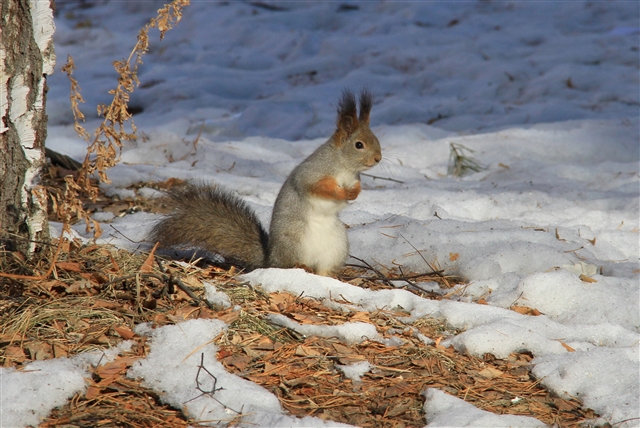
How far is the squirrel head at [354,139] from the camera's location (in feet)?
9.39

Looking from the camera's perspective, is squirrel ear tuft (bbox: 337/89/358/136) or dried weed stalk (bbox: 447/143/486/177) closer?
squirrel ear tuft (bbox: 337/89/358/136)

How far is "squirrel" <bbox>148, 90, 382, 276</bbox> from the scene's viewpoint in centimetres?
261

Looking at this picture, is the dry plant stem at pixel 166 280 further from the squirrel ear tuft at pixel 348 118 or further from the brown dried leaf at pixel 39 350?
the squirrel ear tuft at pixel 348 118

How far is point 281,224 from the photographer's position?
2680mm

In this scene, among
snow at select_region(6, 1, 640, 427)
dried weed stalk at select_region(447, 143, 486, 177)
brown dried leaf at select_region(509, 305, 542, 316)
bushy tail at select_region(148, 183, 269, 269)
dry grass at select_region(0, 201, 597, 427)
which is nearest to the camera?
dry grass at select_region(0, 201, 597, 427)

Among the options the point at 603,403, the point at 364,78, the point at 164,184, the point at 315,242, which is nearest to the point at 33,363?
the point at 315,242

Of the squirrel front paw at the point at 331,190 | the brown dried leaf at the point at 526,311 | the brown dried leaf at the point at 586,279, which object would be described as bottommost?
the brown dried leaf at the point at 526,311

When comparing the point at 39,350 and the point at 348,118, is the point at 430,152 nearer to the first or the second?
the point at 348,118

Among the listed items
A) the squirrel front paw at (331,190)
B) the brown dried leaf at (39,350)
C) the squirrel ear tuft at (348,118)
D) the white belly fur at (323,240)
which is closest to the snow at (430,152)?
the brown dried leaf at (39,350)

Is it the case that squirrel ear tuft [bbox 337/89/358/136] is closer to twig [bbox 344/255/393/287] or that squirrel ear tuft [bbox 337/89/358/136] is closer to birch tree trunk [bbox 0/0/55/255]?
twig [bbox 344/255/393/287]

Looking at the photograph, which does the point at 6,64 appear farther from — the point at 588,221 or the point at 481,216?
the point at 588,221

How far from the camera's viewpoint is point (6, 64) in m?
2.00

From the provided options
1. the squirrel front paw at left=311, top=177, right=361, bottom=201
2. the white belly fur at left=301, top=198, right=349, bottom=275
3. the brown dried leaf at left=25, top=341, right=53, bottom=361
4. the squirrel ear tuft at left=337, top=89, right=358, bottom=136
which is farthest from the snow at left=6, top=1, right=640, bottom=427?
the squirrel ear tuft at left=337, top=89, right=358, bottom=136

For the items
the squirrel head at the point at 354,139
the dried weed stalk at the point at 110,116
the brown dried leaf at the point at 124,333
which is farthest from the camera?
the squirrel head at the point at 354,139
